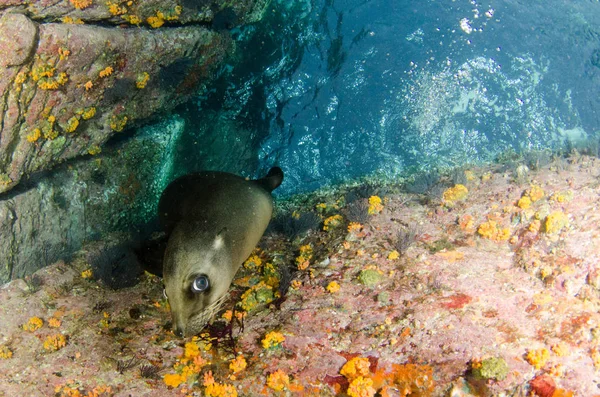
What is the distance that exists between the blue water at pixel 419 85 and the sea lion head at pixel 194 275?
5.54 metres

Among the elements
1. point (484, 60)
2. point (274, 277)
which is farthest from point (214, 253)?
point (484, 60)

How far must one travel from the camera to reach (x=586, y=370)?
245cm

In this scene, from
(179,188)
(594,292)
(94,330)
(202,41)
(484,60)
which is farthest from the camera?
(484,60)

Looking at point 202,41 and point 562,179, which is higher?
point 202,41

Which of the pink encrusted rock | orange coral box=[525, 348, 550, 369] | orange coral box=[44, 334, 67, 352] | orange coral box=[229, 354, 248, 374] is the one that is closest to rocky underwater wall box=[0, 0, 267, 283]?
the pink encrusted rock

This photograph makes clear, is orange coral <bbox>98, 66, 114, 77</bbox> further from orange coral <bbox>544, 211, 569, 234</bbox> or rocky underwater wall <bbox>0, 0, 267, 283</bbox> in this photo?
orange coral <bbox>544, 211, 569, 234</bbox>

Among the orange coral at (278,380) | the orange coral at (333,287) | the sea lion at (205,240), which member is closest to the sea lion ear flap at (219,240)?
the sea lion at (205,240)

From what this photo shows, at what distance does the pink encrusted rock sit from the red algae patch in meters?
2.35

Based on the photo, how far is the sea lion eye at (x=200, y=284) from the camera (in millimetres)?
→ 2471

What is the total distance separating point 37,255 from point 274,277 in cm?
299

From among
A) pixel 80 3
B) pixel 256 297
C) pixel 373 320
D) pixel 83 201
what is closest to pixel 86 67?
Answer: pixel 80 3

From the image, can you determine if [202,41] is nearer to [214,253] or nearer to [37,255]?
[37,255]

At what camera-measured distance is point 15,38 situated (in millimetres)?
3090

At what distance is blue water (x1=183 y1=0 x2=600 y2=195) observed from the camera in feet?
26.1
